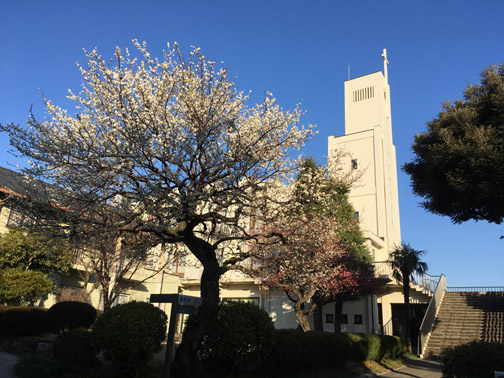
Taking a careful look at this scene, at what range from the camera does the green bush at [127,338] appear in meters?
7.79

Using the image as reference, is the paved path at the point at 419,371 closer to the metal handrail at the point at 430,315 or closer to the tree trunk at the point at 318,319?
the metal handrail at the point at 430,315

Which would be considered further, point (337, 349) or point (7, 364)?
point (337, 349)

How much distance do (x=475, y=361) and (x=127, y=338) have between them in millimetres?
7414

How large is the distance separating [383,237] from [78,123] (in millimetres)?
28377

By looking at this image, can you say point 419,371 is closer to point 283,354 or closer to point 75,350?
point 283,354

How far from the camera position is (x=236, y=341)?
8938mm

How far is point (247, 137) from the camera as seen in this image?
1080cm

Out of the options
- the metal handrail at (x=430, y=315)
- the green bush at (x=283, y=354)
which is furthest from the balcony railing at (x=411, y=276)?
the green bush at (x=283, y=354)

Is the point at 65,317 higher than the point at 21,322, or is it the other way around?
the point at 65,317

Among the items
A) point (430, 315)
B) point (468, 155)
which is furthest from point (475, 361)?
point (430, 315)

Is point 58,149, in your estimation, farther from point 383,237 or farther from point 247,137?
point 383,237

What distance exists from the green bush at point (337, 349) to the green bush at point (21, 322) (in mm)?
9100

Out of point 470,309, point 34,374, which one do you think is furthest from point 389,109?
point 34,374

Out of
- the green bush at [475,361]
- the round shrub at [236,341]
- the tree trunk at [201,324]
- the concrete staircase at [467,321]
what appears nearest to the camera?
the green bush at [475,361]
